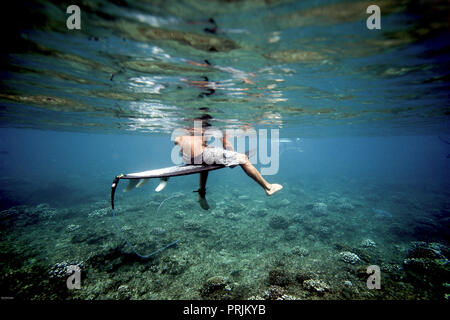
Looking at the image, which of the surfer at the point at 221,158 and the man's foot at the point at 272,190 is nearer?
the surfer at the point at 221,158

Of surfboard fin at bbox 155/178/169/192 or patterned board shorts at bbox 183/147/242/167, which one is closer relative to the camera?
patterned board shorts at bbox 183/147/242/167

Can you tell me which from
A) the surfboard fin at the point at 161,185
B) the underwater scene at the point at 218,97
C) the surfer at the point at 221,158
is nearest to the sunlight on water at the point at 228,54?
the underwater scene at the point at 218,97

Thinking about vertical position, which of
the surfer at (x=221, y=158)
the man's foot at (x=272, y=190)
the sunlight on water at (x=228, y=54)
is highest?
the sunlight on water at (x=228, y=54)

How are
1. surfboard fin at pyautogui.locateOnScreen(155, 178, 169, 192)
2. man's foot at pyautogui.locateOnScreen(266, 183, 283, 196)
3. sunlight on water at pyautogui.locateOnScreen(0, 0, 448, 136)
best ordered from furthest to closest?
surfboard fin at pyautogui.locateOnScreen(155, 178, 169, 192)
sunlight on water at pyautogui.locateOnScreen(0, 0, 448, 136)
man's foot at pyautogui.locateOnScreen(266, 183, 283, 196)

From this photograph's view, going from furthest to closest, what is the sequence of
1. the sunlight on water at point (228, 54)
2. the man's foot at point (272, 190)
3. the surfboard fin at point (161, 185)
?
the surfboard fin at point (161, 185) < the sunlight on water at point (228, 54) < the man's foot at point (272, 190)

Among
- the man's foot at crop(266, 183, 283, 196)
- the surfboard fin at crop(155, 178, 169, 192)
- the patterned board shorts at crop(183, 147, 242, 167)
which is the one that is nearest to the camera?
the patterned board shorts at crop(183, 147, 242, 167)

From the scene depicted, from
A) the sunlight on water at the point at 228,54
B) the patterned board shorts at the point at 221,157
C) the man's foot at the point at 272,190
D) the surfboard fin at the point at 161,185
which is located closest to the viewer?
the patterned board shorts at the point at 221,157

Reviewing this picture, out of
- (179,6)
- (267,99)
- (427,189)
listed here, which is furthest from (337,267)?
(427,189)

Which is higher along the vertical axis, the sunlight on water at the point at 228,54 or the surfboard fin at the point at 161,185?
the sunlight on water at the point at 228,54

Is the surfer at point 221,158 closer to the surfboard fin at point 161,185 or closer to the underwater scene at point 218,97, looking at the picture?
the underwater scene at point 218,97

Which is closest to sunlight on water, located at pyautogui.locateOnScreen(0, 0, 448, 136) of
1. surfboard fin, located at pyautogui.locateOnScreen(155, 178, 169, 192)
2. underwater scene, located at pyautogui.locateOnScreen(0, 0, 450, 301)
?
underwater scene, located at pyautogui.locateOnScreen(0, 0, 450, 301)

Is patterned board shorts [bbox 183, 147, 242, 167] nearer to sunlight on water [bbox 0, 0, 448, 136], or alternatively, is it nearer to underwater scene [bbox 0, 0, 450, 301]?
underwater scene [bbox 0, 0, 450, 301]

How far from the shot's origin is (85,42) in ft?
19.7

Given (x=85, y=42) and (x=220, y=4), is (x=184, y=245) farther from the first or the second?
(x=220, y=4)
